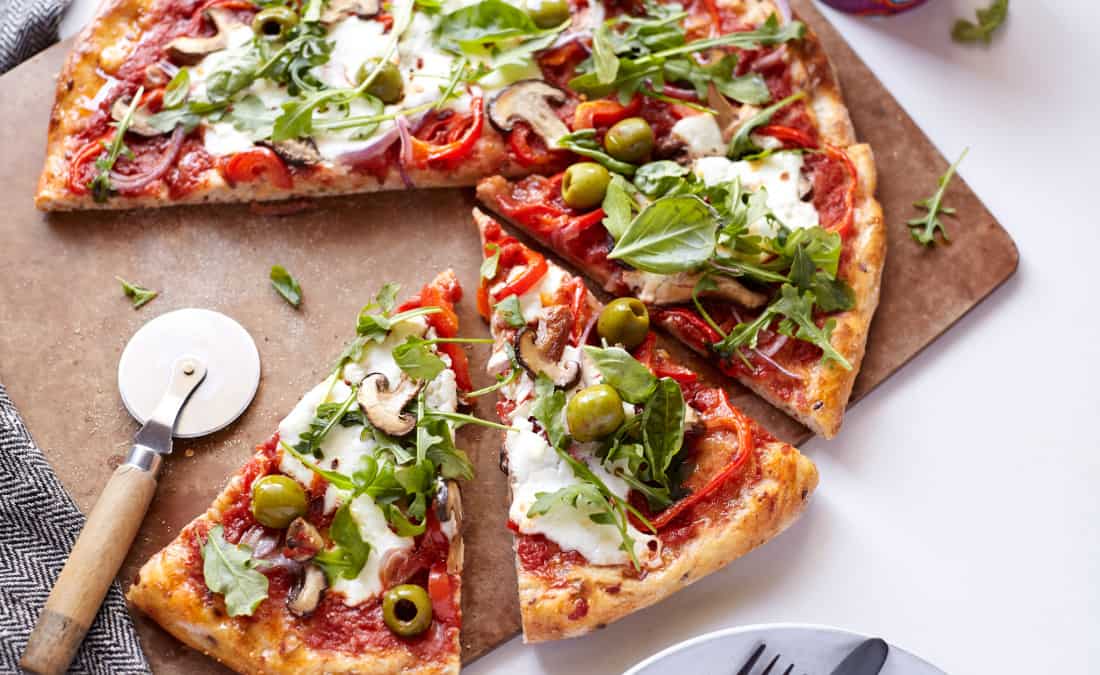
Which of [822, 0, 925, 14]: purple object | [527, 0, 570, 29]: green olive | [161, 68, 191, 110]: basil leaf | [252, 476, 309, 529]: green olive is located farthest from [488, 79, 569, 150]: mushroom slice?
[252, 476, 309, 529]: green olive

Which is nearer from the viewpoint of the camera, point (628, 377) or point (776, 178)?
point (628, 377)

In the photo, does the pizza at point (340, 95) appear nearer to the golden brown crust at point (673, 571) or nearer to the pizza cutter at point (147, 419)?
the pizza cutter at point (147, 419)

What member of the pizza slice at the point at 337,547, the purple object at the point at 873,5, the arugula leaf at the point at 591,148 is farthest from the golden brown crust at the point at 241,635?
the purple object at the point at 873,5

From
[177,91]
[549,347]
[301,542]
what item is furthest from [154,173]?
[549,347]

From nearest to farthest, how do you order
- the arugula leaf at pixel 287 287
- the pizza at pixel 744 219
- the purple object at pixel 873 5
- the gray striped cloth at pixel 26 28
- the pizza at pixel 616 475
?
the pizza at pixel 616 475 < the pizza at pixel 744 219 < the arugula leaf at pixel 287 287 < the gray striped cloth at pixel 26 28 < the purple object at pixel 873 5

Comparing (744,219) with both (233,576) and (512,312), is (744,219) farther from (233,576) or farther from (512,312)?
(233,576)

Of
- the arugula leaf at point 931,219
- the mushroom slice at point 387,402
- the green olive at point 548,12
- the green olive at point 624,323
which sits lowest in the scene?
the mushroom slice at point 387,402

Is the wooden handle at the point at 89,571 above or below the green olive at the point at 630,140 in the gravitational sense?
below

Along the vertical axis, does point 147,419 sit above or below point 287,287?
below
